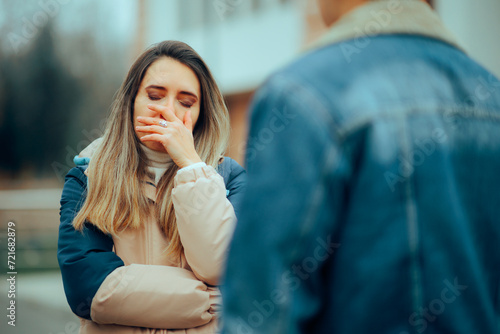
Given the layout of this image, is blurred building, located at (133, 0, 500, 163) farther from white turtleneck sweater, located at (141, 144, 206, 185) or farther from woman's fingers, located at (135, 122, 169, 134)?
woman's fingers, located at (135, 122, 169, 134)

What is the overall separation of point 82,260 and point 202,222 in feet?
1.54

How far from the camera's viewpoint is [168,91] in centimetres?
208

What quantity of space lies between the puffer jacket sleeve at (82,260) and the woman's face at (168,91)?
1.37ft

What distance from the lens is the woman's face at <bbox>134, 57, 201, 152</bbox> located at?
2.07 meters

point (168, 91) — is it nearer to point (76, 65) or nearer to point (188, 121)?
point (188, 121)

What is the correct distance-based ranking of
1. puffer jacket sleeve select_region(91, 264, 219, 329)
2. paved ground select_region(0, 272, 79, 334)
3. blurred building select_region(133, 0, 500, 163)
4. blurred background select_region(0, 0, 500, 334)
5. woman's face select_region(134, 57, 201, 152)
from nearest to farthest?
puffer jacket sleeve select_region(91, 264, 219, 329) < woman's face select_region(134, 57, 201, 152) < paved ground select_region(0, 272, 79, 334) < blurred background select_region(0, 0, 500, 334) < blurred building select_region(133, 0, 500, 163)

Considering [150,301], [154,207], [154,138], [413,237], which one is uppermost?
[413,237]

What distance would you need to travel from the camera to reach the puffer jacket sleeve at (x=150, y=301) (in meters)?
1.79

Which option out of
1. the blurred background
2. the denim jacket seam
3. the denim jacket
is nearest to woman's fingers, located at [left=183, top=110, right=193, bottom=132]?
the denim jacket

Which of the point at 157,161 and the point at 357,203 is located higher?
the point at 357,203

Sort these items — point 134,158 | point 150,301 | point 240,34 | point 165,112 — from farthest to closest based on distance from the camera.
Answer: point 240,34 → point 134,158 → point 165,112 → point 150,301

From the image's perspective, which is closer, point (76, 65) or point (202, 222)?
point (202, 222)

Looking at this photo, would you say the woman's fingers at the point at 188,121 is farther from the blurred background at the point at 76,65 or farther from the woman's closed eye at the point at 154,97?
the blurred background at the point at 76,65

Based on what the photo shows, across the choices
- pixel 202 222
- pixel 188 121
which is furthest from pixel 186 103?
pixel 202 222
